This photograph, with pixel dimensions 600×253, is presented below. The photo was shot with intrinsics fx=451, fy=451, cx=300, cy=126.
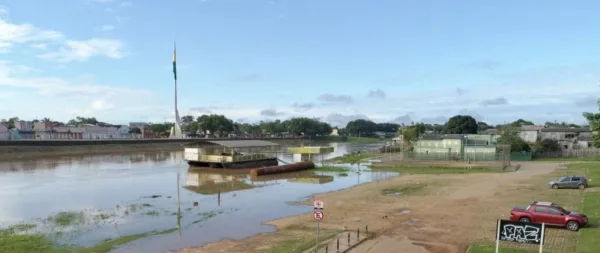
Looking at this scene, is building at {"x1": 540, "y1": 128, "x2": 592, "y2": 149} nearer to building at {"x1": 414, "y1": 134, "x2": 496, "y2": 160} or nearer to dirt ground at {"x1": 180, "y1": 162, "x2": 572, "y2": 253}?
building at {"x1": 414, "y1": 134, "x2": 496, "y2": 160}

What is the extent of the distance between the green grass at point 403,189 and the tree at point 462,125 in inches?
4326

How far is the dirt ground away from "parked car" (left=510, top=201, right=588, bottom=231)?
1.66 meters

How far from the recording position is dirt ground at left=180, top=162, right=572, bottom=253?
20125 millimetres

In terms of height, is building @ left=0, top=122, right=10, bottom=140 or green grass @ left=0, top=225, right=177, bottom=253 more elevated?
building @ left=0, top=122, right=10, bottom=140

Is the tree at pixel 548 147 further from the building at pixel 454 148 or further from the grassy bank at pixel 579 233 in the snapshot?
the grassy bank at pixel 579 233

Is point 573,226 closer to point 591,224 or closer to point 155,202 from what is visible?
point 591,224

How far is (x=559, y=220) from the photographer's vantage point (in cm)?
2105

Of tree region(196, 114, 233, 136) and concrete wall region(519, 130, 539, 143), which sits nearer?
concrete wall region(519, 130, 539, 143)

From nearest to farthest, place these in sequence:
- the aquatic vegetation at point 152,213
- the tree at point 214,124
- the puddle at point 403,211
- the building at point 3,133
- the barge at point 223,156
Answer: the puddle at point 403,211
the aquatic vegetation at point 152,213
the barge at point 223,156
the building at point 3,133
the tree at point 214,124

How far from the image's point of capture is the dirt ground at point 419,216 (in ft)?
66.0

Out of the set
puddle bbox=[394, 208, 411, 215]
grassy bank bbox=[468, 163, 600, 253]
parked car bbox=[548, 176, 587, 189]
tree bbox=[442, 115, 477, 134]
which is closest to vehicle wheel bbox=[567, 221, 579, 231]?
grassy bank bbox=[468, 163, 600, 253]

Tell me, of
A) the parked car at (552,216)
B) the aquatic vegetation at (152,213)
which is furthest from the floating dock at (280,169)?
the parked car at (552,216)

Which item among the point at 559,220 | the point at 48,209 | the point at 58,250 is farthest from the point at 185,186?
the point at 559,220

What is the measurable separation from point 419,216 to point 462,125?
126933 mm
